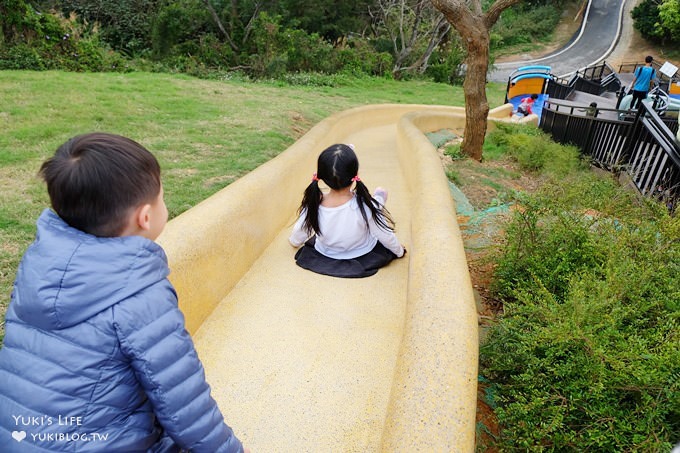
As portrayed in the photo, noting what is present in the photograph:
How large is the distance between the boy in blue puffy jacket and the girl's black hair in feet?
6.16

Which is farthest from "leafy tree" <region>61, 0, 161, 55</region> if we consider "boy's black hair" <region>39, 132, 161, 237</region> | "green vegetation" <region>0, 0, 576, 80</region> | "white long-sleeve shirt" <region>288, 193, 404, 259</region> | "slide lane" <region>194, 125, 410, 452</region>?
"boy's black hair" <region>39, 132, 161, 237</region>

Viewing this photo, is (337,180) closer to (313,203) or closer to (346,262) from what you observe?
(313,203)

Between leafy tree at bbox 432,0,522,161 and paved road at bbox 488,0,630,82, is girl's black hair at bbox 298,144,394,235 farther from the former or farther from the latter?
paved road at bbox 488,0,630,82

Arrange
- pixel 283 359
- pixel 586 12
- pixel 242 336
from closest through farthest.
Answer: pixel 283 359, pixel 242 336, pixel 586 12

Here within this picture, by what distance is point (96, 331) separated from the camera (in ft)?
4.04

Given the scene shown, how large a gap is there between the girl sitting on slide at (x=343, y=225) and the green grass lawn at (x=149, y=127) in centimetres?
123

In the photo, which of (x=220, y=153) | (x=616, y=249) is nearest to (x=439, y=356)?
(x=616, y=249)

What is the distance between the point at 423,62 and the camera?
869 inches

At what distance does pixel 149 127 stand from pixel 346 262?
4276 mm

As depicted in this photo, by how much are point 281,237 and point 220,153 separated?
209 centimetres

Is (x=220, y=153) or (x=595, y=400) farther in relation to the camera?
(x=220, y=153)

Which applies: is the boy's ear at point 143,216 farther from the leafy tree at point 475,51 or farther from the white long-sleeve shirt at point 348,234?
the leafy tree at point 475,51

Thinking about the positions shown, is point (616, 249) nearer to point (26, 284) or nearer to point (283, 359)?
point (283, 359)

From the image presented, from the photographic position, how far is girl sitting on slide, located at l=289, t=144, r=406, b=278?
3219 millimetres
